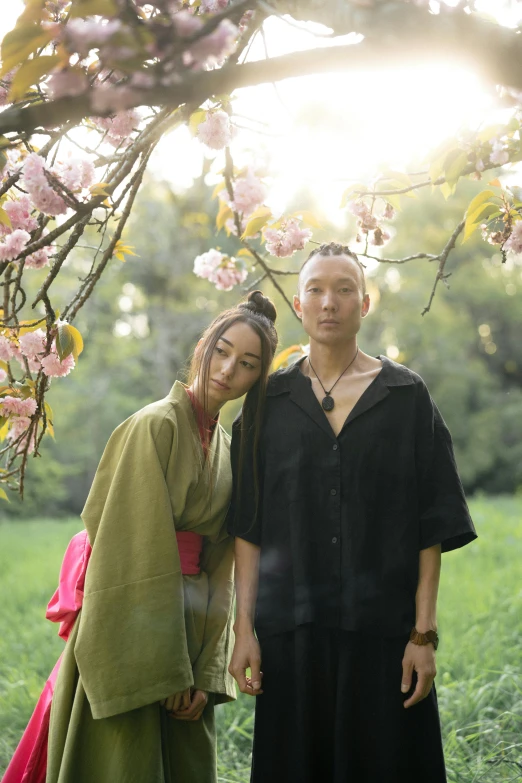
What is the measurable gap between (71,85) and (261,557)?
1339 mm

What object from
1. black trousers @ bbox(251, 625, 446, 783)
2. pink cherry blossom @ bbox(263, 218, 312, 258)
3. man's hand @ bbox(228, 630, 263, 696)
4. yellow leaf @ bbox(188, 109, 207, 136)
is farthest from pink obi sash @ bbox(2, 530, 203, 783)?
yellow leaf @ bbox(188, 109, 207, 136)

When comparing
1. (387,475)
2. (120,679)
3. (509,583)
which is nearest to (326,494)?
(387,475)

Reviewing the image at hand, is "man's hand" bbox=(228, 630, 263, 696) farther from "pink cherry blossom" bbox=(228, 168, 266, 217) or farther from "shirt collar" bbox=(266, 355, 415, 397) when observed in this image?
"pink cherry blossom" bbox=(228, 168, 266, 217)

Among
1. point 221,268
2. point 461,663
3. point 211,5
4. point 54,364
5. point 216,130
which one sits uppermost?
point 211,5

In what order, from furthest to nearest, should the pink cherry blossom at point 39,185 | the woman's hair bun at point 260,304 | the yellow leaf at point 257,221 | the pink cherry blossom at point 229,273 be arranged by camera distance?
the pink cherry blossom at point 229,273 → the yellow leaf at point 257,221 → the woman's hair bun at point 260,304 → the pink cherry blossom at point 39,185

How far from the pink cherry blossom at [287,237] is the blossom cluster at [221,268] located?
0.40 m

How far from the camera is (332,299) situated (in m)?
1.98

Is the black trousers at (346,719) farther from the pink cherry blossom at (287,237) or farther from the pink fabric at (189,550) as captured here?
the pink cherry blossom at (287,237)

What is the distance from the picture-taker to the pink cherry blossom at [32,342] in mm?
2143

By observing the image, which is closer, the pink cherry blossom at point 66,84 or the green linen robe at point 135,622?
the pink cherry blossom at point 66,84

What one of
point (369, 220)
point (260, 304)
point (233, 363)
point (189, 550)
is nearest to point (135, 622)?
point (189, 550)

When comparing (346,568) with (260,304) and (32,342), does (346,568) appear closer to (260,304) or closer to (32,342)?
(260,304)

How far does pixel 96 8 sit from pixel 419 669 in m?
1.56

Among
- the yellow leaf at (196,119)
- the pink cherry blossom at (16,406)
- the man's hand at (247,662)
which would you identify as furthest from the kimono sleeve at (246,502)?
the yellow leaf at (196,119)
